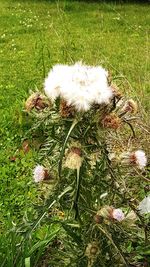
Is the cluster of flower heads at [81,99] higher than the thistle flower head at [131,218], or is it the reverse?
A: the cluster of flower heads at [81,99]

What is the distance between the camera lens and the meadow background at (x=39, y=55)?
Result: 17.3 feet

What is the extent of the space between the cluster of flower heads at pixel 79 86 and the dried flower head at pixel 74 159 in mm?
188

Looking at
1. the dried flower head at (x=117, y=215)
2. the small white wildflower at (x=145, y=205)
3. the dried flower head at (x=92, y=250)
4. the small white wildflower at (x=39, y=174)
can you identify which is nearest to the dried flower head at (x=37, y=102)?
the small white wildflower at (x=39, y=174)

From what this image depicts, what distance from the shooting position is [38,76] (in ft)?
28.6

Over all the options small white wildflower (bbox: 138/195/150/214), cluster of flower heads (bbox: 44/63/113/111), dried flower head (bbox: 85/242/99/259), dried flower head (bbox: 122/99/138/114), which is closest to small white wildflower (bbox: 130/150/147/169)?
dried flower head (bbox: 122/99/138/114)

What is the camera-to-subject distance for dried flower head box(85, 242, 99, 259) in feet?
10.2

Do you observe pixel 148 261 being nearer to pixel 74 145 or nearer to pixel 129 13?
pixel 74 145

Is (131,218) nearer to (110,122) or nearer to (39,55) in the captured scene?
(110,122)

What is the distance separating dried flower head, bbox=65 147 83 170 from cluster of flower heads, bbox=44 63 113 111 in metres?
0.19

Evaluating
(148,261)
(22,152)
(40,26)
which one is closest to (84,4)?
(40,26)

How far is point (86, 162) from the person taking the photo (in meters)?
2.92

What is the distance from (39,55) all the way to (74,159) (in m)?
6.28

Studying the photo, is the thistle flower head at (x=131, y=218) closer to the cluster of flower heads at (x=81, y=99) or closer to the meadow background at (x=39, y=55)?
the cluster of flower heads at (x=81, y=99)

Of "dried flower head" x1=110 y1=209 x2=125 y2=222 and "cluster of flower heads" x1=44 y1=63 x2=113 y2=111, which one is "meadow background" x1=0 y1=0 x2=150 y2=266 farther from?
"dried flower head" x1=110 y1=209 x2=125 y2=222
